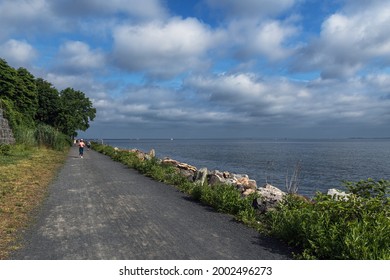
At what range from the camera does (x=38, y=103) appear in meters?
57.0

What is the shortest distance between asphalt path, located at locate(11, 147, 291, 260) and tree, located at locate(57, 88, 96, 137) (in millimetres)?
55070

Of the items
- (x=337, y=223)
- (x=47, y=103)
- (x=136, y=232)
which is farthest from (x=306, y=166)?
(x=47, y=103)

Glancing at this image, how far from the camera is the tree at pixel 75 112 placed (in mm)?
62259

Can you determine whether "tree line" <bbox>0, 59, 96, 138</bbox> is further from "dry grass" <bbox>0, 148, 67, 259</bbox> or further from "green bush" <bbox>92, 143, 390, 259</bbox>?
"green bush" <bbox>92, 143, 390, 259</bbox>

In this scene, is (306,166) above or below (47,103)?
below

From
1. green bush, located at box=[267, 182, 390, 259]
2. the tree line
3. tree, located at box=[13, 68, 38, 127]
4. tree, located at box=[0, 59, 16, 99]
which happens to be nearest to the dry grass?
green bush, located at box=[267, 182, 390, 259]

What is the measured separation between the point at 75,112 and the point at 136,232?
69264mm

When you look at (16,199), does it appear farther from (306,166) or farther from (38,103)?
(38,103)

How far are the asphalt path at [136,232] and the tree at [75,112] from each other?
55070 mm

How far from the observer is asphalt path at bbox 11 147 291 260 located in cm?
599

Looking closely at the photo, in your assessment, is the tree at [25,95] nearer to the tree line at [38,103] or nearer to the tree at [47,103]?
the tree line at [38,103]

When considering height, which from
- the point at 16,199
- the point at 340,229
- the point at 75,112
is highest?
the point at 75,112

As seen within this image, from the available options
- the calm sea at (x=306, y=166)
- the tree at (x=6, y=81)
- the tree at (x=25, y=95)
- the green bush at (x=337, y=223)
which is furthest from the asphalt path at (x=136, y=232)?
the tree at (x=25, y=95)

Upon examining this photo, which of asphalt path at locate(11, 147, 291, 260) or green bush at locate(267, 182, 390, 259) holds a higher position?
green bush at locate(267, 182, 390, 259)
